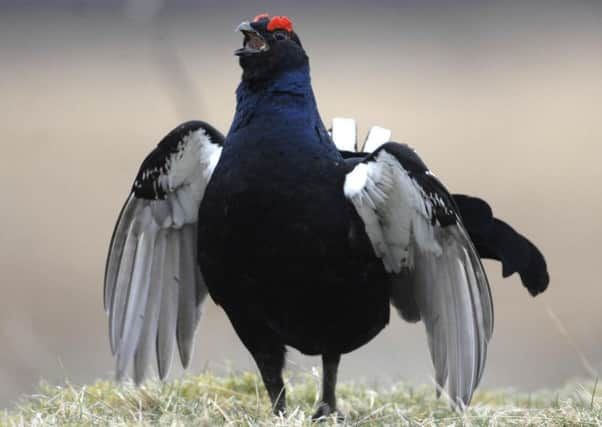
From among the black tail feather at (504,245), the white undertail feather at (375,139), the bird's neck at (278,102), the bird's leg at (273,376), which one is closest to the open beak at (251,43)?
the bird's neck at (278,102)

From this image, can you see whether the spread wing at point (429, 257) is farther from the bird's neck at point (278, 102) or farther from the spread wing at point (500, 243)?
the bird's neck at point (278, 102)

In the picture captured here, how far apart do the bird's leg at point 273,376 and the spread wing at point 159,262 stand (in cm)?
55

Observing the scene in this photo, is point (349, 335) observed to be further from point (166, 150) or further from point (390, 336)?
point (390, 336)

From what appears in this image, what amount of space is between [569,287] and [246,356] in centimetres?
293

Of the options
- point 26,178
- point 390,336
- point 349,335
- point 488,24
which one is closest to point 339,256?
point 349,335

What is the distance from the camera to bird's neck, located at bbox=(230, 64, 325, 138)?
207 inches

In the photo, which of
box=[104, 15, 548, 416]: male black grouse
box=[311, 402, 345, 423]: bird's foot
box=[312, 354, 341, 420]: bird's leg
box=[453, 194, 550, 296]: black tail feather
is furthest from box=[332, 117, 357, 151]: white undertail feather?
box=[311, 402, 345, 423]: bird's foot

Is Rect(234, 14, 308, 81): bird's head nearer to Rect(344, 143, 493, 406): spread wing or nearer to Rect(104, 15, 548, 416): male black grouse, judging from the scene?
Rect(104, 15, 548, 416): male black grouse

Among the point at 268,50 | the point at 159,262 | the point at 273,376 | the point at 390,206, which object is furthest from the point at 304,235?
the point at 159,262

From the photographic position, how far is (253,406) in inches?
220

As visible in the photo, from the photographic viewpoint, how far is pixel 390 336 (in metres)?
8.59

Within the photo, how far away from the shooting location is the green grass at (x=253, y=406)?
4816 mm

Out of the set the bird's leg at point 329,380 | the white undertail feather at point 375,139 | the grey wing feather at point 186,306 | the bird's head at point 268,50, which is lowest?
the bird's leg at point 329,380

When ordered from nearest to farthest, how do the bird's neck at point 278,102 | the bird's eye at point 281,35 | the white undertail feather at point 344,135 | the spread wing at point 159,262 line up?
the bird's neck at point 278,102, the bird's eye at point 281,35, the spread wing at point 159,262, the white undertail feather at point 344,135
